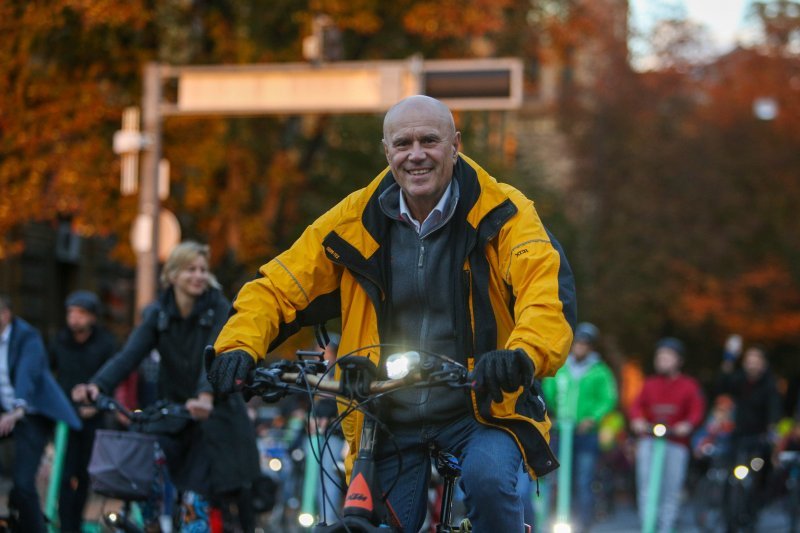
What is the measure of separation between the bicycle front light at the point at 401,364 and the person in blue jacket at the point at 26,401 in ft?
16.2

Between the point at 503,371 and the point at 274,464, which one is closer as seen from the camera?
the point at 503,371

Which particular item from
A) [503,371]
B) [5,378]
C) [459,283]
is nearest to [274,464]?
[5,378]

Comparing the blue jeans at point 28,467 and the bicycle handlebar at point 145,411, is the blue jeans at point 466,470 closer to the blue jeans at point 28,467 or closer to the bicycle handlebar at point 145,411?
the bicycle handlebar at point 145,411

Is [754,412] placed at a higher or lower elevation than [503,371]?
higher

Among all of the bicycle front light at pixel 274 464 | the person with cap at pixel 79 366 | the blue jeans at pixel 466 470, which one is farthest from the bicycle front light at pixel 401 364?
the bicycle front light at pixel 274 464

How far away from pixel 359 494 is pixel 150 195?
12967mm

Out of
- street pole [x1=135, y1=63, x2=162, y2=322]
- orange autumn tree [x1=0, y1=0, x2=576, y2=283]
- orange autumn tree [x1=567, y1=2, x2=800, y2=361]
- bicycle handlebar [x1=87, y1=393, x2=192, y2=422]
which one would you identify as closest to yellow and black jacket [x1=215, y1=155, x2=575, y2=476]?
bicycle handlebar [x1=87, y1=393, x2=192, y2=422]

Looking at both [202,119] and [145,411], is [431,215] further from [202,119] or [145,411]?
[202,119]

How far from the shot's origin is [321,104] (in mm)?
17344

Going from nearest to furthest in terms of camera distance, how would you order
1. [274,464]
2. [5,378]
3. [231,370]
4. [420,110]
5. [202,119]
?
[231,370] < [420,110] < [5,378] < [274,464] < [202,119]

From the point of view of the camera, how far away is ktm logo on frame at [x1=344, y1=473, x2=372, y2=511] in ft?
16.5

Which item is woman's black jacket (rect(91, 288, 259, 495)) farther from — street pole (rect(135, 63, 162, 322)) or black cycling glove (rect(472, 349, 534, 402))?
street pole (rect(135, 63, 162, 322))

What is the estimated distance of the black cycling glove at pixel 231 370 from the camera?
521 cm

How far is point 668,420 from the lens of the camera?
15508 mm
